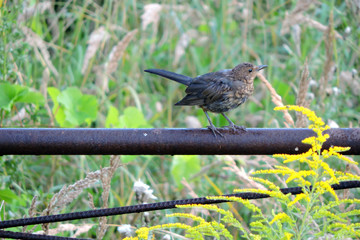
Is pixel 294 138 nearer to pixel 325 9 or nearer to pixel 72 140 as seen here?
pixel 72 140

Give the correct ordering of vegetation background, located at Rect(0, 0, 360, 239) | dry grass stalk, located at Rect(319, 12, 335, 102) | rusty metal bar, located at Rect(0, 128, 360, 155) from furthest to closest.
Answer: dry grass stalk, located at Rect(319, 12, 335, 102) < vegetation background, located at Rect(0, 0, 360, 239) < rusty metal bar, located at Rect(0, 128, 360, 155)

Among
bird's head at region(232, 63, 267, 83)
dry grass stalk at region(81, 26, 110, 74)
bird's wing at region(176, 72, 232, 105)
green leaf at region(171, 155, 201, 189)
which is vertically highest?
dry grass stalk at region(81, 26, 110, 74)

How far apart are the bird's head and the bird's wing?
0.07 metres

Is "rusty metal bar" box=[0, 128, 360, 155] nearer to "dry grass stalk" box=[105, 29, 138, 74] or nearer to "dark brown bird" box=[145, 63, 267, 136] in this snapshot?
"dark brown bird" box=[145, 63, 267, 136]

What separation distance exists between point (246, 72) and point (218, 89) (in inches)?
9.8

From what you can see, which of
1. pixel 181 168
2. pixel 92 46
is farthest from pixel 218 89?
pixel 92 46

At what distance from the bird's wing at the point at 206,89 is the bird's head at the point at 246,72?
75 mm

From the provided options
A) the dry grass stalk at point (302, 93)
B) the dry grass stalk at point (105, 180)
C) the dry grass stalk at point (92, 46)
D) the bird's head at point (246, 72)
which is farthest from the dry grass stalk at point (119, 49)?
the dry grass stalk at point (105, 180)

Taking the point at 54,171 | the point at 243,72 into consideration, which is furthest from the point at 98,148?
the point at 54,171

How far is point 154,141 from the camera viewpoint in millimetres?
1471

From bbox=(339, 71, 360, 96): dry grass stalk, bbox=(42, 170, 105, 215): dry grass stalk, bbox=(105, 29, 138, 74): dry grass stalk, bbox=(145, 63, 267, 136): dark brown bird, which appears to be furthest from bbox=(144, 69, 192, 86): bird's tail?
bbox=(339, 71, 360, 96): dry grass stalk

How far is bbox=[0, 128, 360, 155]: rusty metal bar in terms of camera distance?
1424 millimetres

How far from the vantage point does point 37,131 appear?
1.45 m

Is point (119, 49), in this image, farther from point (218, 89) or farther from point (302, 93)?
point (302, 93)
